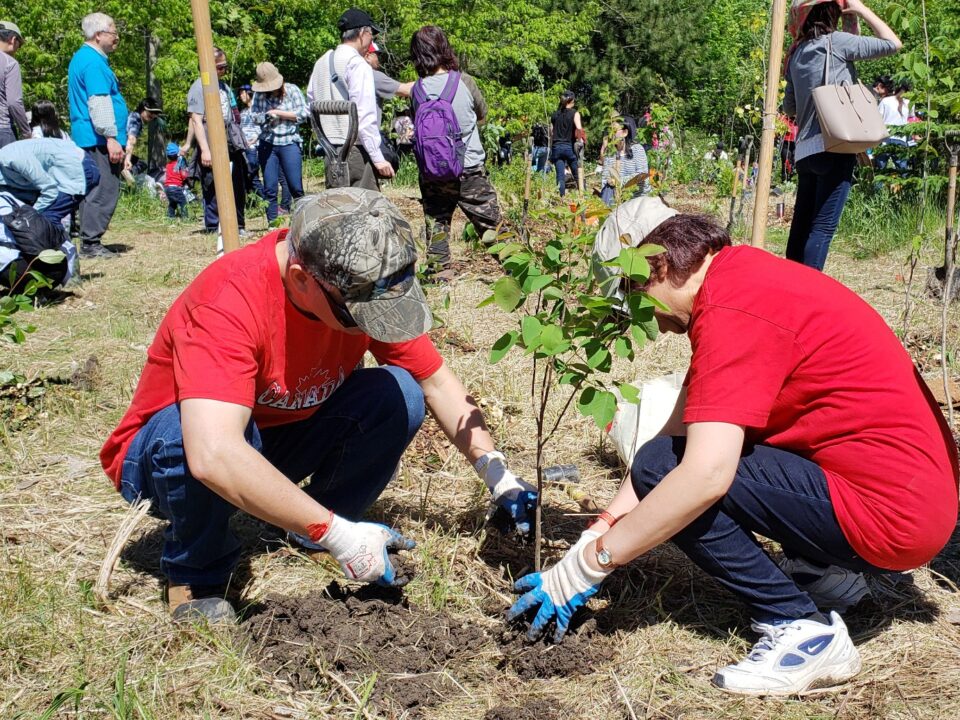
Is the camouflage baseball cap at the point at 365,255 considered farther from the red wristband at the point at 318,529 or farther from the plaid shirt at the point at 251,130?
the plaid shirt at the point at 251,130

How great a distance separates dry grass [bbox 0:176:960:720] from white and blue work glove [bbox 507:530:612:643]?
136 mm

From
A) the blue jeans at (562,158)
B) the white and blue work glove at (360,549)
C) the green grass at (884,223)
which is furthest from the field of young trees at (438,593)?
the blue jeans at (562,158)

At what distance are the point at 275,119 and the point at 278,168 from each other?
1.52ft

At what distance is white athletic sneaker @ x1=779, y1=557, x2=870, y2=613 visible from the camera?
2.18 metres

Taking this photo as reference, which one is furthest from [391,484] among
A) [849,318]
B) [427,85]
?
[427,85]

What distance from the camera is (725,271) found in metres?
1.81

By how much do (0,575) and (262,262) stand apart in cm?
111

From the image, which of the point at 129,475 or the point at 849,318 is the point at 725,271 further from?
the point at 129,475

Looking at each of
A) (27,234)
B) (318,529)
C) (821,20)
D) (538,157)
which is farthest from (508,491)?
(538,157)

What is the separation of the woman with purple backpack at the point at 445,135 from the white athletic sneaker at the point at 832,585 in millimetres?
3182

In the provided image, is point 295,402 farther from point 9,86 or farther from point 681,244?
point 9,86

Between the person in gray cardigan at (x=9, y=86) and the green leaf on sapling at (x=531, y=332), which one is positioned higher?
the person in gray cardigan at (x=9, y=86)

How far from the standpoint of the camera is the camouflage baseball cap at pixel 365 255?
5.75ft

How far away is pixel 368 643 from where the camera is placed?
6.46 ft
